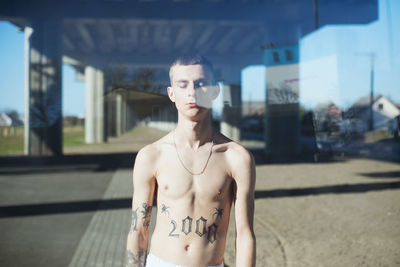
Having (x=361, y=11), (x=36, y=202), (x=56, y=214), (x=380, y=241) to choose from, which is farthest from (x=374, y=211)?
(x=36, y=202)

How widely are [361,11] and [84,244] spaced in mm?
4692

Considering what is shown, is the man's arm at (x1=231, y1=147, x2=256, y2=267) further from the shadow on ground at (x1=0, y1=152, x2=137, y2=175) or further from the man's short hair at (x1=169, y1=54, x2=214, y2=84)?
the shadow on ground at (x1=0, y1=152, x2=137, y2=175)

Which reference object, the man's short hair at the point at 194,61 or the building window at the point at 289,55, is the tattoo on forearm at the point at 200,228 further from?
the building window at the point at 289,55

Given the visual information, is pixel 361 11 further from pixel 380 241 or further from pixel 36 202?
pixel 36 202

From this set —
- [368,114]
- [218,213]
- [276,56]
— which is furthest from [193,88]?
[368,114]

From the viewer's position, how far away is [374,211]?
513 cm

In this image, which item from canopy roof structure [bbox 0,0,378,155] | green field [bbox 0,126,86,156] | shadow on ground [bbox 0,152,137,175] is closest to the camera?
canopy roof structure [bbox 0,0,378,155]

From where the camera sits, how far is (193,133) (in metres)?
1.71

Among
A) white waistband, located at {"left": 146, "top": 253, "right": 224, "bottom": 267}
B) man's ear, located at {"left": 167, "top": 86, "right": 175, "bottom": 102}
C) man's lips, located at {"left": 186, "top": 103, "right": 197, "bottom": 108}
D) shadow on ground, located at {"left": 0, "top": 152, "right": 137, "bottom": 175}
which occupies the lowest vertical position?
shadow on ground, located at {"left": 0, "top": 152, "right": 137, "bottom": 175}

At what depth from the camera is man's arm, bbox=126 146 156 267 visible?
1692 millimetres

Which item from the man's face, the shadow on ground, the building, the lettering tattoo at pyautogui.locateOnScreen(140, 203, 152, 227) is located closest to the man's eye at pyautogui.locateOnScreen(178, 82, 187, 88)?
the man's face

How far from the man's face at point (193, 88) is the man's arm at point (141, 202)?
31cm

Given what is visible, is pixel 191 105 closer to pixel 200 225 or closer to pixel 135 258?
pixel 200 225

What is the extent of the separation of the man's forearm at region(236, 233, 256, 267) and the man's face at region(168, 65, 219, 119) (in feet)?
2.14
